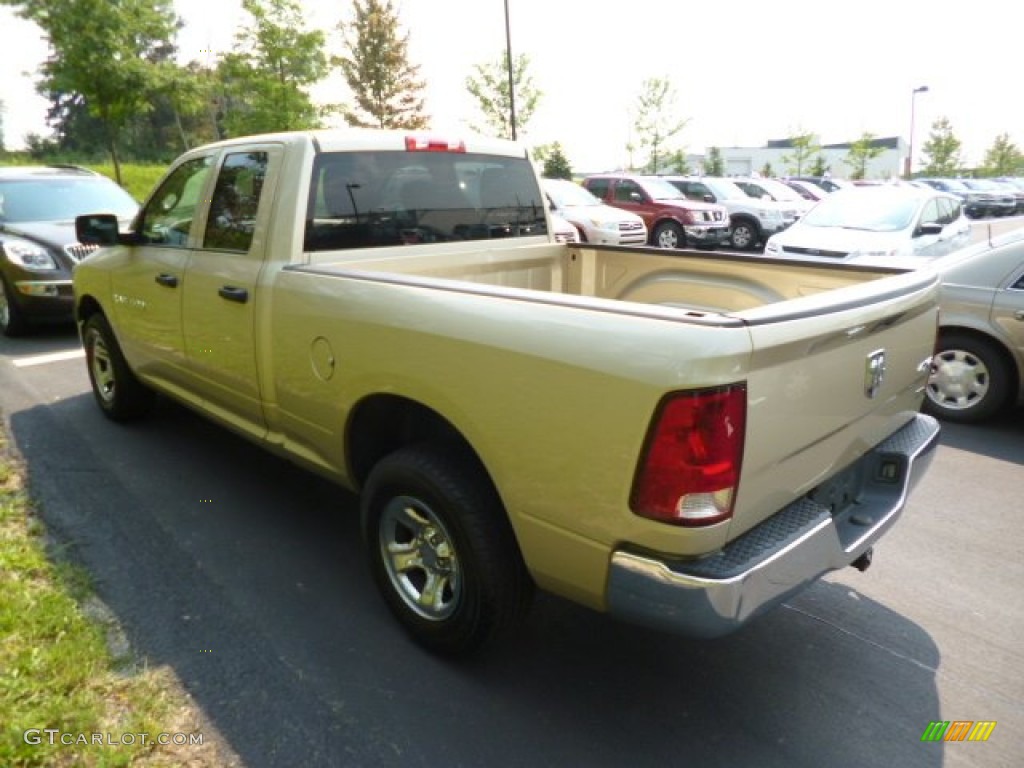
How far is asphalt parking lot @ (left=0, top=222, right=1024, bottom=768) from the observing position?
2.30 m

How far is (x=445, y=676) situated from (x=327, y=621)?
606 mm

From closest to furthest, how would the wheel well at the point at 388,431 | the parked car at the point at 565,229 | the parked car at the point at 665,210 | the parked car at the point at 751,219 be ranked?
the wheel well at the point at 388,431 → the parked car at the point at 565,229 → the parked car at the point at 665,210 → the parked car at the point at 751,219

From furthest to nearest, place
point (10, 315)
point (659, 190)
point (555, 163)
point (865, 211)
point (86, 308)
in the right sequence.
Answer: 1. point (555, 163)
2. point (659, 190)
3. point (865, 211)
4. point (10, 315)
5. point (86, 308)

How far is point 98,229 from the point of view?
4.30 m

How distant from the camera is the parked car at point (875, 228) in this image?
9297 millimetres

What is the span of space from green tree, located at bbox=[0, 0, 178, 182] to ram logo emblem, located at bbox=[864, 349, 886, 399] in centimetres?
1777

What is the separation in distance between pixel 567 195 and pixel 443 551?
13.6m

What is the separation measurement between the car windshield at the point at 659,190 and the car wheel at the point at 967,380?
12.0 m

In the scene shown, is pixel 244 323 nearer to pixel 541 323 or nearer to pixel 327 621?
pixel 327 621

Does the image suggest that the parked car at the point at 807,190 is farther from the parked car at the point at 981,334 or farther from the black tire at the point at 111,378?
the black tire at the point at 111,378

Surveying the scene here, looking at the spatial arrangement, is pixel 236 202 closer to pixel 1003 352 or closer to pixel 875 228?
pixel 1003 352

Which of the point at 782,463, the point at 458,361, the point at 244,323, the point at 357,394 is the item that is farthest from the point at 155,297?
the point at 782,463

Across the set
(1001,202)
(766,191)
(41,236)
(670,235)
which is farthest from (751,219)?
(1001,202)
